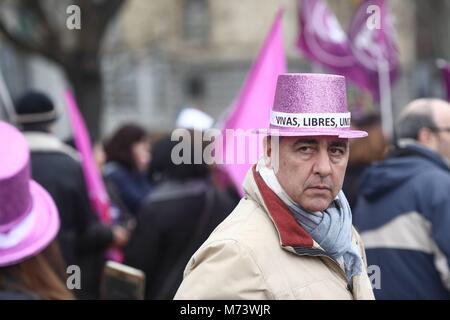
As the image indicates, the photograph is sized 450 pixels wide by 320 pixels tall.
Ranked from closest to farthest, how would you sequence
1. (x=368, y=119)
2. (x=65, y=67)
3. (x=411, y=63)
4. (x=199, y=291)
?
(x=199, y=291) < (x=368, y=119) < (x=65, y=67) < (x=411, y=63)

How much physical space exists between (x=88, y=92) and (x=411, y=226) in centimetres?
1050

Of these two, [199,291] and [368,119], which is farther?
[368,119]

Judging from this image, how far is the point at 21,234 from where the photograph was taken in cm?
273

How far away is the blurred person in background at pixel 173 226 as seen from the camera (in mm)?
4695

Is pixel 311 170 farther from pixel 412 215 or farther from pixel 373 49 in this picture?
pixel 373 49

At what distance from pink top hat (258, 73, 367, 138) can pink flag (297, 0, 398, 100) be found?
5.33 metres

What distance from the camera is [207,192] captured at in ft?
16.0

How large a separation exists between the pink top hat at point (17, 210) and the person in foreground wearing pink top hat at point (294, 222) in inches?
24.6

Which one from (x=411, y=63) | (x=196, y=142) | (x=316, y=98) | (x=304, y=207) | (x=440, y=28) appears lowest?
(x=411, y=63)

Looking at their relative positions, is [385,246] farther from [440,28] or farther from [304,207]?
[440,28]

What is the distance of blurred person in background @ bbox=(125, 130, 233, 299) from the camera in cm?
470

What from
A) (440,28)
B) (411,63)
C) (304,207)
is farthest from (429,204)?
(411,63)

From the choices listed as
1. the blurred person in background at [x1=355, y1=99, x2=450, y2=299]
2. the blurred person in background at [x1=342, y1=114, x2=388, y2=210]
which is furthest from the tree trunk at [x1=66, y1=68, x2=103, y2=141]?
the blurred person in background at [x1=355, y1=99, x2=450, y2=299]

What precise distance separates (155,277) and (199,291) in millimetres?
2505
